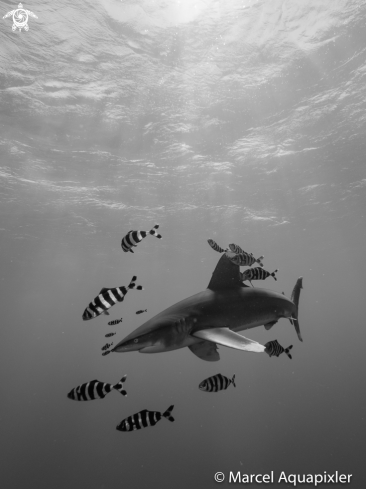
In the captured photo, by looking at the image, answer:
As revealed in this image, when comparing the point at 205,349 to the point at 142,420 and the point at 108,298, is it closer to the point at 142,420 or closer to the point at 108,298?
the point at 142,420

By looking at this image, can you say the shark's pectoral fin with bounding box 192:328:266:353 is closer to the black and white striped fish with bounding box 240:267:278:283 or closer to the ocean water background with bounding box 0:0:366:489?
the black and white striped fish with bounding box 240:267:278:283

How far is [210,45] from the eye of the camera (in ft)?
36.0

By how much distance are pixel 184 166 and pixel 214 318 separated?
15.7 meters

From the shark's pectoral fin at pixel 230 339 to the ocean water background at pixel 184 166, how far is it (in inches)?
414

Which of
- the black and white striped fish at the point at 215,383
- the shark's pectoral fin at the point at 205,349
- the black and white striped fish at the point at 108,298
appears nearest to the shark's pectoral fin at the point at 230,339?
the shark's pectoral fin at the point at 205,349

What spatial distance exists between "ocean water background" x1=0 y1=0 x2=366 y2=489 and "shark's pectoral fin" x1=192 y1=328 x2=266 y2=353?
10525mm

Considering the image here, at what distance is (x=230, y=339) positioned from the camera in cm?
342

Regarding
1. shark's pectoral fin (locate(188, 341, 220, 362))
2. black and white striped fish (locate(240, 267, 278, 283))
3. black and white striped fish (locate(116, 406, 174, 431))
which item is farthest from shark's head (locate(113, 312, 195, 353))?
black and white striped fish (locate(240, 267, 278, 283))

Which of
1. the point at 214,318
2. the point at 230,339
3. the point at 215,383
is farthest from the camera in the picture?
the point at 215,383

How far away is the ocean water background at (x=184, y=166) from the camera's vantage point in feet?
34.7

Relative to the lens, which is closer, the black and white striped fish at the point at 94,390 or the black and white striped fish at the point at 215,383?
the black and white striped fish at the point at 94,390

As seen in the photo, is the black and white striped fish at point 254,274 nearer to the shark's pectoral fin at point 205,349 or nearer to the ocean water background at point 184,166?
the shark's pectoral fin at point 205,349

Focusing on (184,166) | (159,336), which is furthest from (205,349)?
(184,166)

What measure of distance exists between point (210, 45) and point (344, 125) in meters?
9.90
